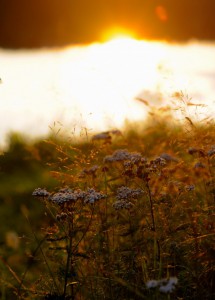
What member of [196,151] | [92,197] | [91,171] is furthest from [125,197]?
[196,151]

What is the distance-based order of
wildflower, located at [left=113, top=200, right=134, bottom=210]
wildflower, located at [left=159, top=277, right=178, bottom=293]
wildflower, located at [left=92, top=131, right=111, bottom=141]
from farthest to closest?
wildflower, located at [left=92, top=131, right=111, bottom=141] → wildflower, located at [left=113, top=200, right=134, bottom=210] → wildflower, located at [left=159, top=277, right=178, bottom=293]

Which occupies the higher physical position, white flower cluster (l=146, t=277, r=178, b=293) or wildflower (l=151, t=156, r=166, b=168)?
wildflower (l=151, t=156, r=166, b=168)

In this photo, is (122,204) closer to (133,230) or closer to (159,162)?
(133,230)

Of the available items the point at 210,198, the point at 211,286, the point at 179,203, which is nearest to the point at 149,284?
the point at 211,286

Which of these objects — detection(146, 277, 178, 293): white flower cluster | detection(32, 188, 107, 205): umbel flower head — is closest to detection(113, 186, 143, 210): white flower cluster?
detection(32, 188, 107, 205): umbel flower head

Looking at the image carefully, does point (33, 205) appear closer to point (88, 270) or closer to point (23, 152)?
point (23, 152)

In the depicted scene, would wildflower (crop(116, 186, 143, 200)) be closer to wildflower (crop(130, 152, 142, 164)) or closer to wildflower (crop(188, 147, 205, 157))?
wildflower (crop(130, 152, 142, 164))

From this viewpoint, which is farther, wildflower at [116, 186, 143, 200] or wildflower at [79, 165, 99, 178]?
wildflower at [79, 165, 99, 178]

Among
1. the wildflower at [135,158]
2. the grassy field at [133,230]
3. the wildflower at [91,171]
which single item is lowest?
the grassy field at [133,230]

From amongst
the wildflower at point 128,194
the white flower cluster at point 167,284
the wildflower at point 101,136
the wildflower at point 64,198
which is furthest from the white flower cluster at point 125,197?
the white flower cluster at point 167,284

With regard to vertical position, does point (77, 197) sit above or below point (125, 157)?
below

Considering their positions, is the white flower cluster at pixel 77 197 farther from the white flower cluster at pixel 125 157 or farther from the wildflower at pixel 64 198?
the white flower cluster at pixel 125 157

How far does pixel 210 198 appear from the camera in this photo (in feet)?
13.8

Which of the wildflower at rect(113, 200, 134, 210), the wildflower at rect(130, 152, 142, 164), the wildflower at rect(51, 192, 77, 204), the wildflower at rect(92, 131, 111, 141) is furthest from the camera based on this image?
the wildflower at rect(92, 131, 111, 141)
